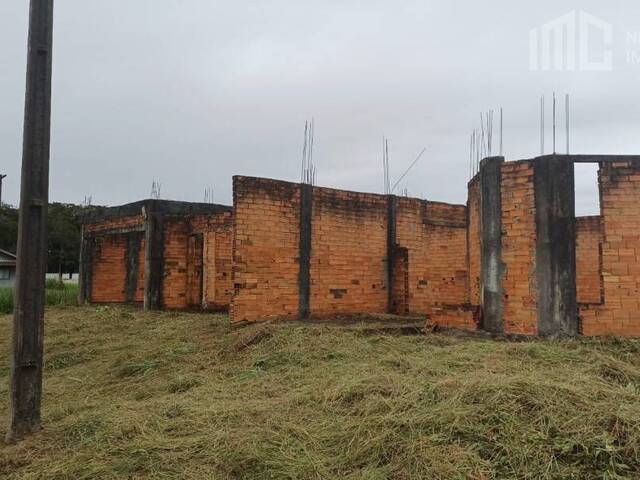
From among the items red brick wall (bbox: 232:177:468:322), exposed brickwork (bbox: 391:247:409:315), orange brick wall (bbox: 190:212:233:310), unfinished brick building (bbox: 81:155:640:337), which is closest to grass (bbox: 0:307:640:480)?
unfinished brick building (bbox: 81:155:640:337)

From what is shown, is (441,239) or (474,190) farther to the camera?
(441,239)

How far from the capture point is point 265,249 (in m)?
8.06

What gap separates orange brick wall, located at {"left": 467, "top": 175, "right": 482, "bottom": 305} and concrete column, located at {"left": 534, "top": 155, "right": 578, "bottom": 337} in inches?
38.3

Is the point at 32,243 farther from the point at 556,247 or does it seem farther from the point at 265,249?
the point at 556,247

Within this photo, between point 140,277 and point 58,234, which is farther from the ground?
point 58,234

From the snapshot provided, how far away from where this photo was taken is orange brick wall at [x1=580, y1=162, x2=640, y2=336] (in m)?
6.12

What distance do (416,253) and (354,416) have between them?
7026 millimetres

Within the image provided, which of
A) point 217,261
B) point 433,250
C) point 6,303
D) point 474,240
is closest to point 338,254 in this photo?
point 474,240

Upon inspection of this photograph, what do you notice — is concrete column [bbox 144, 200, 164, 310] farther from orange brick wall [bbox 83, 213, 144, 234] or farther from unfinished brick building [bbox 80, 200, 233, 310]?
orange brick wall [bbox 83, 213, 144, 234]

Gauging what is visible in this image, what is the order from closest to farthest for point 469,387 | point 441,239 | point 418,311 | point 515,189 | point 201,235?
point 469,387
point 515,189
point 418,311
point 441,239
point 201,235

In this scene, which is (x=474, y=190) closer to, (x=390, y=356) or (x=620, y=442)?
(x=390, y=356)

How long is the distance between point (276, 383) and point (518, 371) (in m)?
2.43

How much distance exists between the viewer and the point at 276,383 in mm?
4969

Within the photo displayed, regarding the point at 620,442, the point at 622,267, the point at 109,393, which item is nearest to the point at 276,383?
the point at 109,393
